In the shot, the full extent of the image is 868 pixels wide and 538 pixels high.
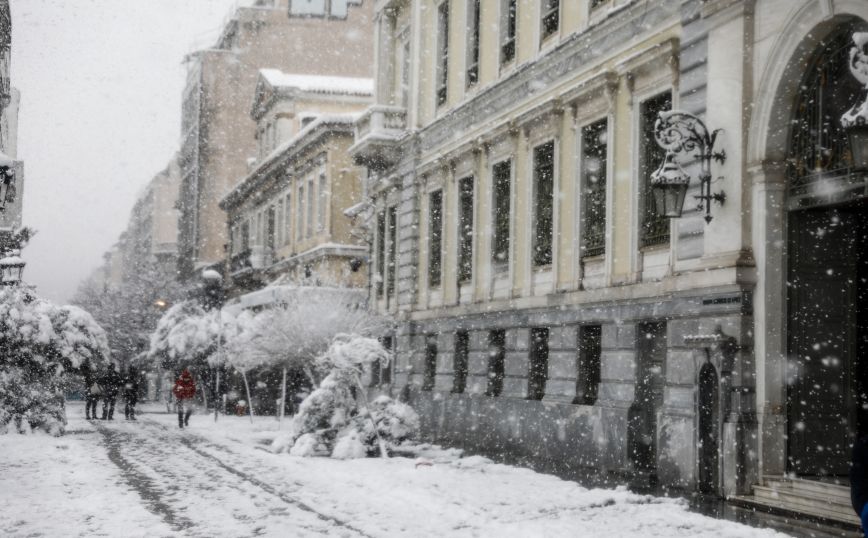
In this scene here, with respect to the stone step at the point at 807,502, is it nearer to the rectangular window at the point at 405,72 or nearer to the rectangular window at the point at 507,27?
the rectangular window at the point at 507,27

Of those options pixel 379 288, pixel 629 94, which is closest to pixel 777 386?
pixel 629 94

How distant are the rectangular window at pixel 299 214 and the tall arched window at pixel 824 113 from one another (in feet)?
92.1

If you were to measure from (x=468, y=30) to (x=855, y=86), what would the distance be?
13.0 metres

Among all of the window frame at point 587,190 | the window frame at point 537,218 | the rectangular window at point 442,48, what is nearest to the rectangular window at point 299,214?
the rectangular window at point 442,48

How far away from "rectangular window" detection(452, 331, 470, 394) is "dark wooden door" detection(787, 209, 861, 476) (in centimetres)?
1126

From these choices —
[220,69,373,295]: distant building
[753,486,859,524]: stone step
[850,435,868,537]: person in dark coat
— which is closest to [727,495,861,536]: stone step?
[753,486,859,524]: stone step

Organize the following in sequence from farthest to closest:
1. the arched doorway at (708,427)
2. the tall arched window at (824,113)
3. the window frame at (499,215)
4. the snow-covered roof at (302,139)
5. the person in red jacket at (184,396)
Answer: the snow-covered roof at (302,139), the person in red jacket at (184,396), the window frame at (499,215), the arched doorway at (708,427), the tall arched window at (824,113)

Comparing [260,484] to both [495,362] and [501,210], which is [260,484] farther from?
[501,210]

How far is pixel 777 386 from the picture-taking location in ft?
46.0

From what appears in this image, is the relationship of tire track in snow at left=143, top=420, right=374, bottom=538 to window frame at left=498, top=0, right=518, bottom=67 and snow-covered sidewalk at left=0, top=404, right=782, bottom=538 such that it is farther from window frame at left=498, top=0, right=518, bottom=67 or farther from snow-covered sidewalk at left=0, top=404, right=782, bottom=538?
window frame at left=498, top=0, right=518, bottom=67

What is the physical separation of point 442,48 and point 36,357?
36.3 feet

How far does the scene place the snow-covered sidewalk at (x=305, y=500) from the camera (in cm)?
1122

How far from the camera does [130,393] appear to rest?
34219mm

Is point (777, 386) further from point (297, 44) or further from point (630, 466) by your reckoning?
point (297, 44)
